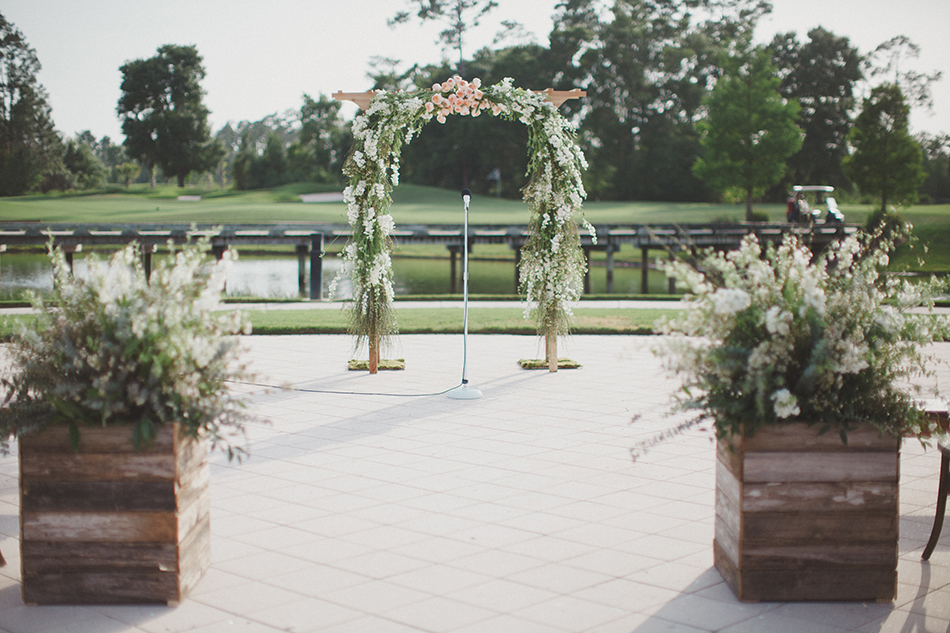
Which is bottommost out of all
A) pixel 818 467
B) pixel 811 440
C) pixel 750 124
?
pixel 818 467

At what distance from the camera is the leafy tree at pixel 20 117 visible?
162ft

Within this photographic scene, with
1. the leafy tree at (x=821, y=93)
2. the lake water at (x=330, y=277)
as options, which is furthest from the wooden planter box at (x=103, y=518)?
the leafy tree at (x=821, y=93)

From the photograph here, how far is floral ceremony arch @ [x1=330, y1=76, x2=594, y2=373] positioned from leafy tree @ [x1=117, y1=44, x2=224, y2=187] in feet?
177

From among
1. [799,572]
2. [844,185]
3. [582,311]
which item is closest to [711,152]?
[844,185]

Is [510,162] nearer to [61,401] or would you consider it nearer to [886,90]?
[886,90]

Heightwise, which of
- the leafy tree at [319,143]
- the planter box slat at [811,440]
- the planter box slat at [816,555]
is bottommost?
the planter box slat at [816,555]

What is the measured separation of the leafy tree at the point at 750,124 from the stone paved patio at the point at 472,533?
3578 centimetres

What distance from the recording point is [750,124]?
1527 inches

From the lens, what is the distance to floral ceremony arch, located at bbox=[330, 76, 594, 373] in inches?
314

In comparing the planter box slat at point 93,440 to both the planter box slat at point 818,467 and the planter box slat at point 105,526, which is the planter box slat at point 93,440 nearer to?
the planter box slat at point 105,526

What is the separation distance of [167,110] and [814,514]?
202 ft

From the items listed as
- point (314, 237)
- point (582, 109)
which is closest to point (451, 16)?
point (582, 109)

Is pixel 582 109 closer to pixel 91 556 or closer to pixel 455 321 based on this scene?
pixel 455 321

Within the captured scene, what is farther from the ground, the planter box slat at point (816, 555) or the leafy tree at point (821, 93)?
the leafy tree at point (821, 93)
